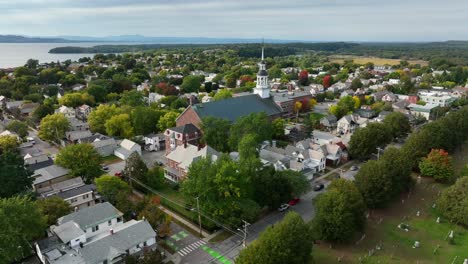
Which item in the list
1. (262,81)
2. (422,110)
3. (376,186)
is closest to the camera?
(376,186)

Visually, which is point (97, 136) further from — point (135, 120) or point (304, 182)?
point (304, 182)

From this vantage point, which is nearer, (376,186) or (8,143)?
(376,186)

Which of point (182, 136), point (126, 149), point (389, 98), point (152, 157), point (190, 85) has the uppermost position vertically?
point (190, 85)

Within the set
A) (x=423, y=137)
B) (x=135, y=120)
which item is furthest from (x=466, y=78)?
(x=135, y=120)

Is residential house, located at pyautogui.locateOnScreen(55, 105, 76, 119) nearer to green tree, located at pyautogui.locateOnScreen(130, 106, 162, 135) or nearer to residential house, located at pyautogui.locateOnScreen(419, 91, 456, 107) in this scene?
green tree, located at pyautogui.locateOnScreen(130, 106, 162, 135)

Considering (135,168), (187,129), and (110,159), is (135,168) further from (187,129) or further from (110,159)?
(110,159)

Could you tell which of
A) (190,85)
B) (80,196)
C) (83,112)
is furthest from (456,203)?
(190,85)

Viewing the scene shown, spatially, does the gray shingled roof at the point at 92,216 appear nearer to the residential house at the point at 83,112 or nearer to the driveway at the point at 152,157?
the driveway at the point at 152,157
